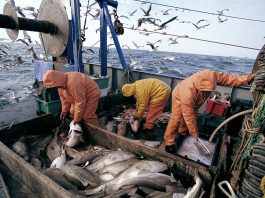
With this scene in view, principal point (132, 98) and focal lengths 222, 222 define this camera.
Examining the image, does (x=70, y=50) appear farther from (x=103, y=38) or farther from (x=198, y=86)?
(x=198, y=86)

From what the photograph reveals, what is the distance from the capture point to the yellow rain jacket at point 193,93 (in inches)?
145

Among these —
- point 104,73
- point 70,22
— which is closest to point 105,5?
point 70,22

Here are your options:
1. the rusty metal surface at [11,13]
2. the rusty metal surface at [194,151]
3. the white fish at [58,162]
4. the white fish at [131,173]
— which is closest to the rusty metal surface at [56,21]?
the rusty metal surface at [11,13]

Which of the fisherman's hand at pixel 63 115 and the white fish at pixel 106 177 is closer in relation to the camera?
the white fish at pixel 106 177

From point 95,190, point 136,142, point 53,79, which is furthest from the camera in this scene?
point 53,79

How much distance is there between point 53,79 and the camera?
4.15 metres

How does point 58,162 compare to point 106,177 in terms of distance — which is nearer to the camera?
point 106,177

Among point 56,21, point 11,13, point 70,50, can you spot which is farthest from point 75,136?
point 56,21

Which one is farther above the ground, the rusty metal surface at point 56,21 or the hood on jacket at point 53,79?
the rusty metal surface at point 56,21

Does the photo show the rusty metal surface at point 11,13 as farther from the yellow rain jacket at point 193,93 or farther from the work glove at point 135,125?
the yellow rain jacket at point 193,93

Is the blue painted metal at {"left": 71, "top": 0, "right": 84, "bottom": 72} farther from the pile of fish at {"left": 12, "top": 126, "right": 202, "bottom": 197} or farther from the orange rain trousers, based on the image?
the pile of fish at {"left": 12, "top": 126, "right": 202, "bottom": 197}

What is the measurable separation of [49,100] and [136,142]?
3.08 meters

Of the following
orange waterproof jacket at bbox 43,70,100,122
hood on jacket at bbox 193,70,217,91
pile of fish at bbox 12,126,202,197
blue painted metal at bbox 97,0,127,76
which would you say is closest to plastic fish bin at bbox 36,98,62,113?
orange waterproof jacket at bbox 43,70,100,122

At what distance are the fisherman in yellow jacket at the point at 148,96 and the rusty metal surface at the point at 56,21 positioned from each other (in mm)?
2953
